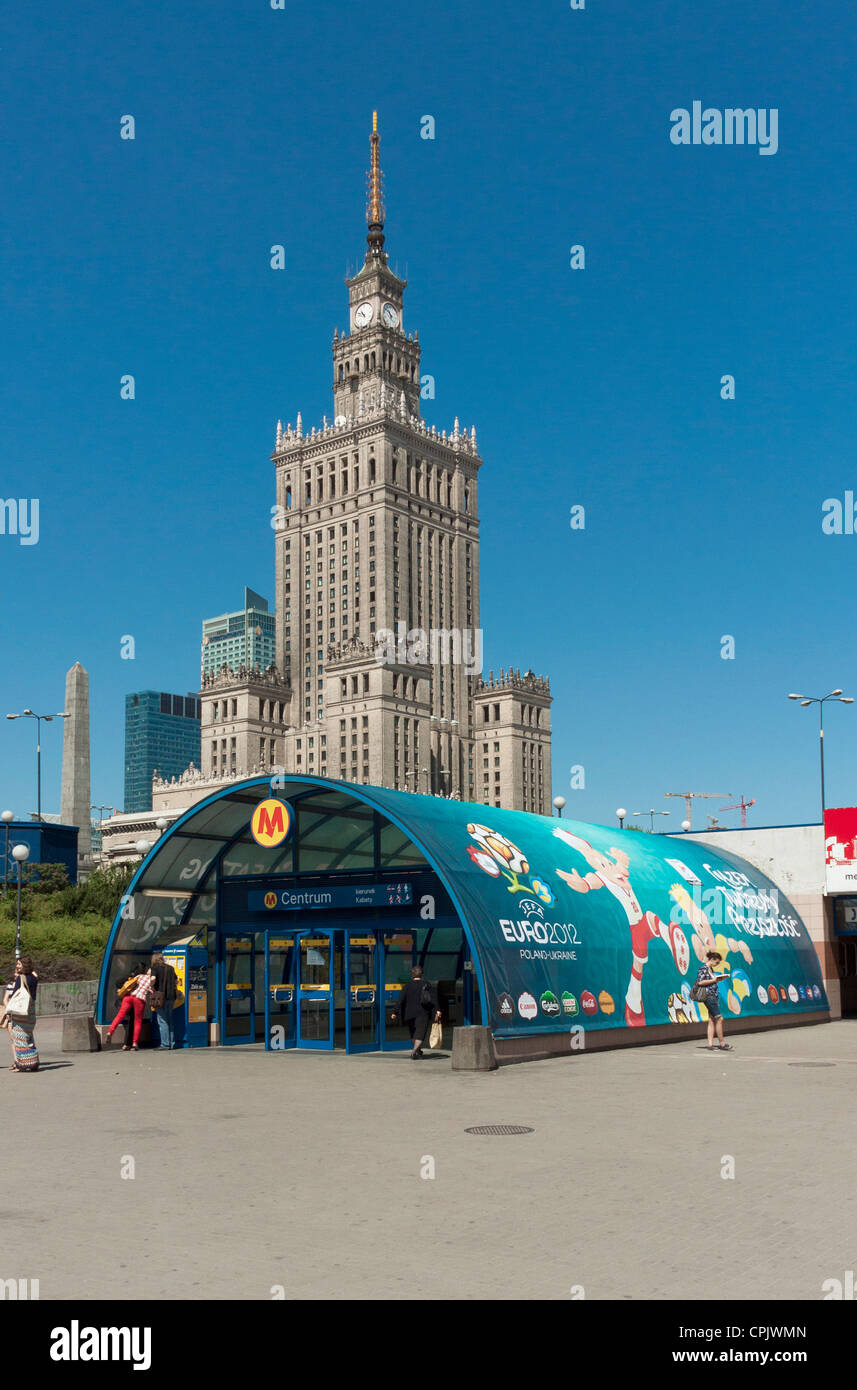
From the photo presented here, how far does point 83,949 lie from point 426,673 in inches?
4625

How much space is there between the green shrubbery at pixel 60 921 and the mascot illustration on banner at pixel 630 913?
1718cm

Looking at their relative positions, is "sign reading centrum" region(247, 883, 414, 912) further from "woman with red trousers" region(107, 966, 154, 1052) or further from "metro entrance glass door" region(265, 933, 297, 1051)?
"woman with red trousers" region(107, 966, 154, 1052)

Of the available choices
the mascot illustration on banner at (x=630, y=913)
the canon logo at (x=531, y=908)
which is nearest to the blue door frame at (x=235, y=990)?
the canon logo at (x=531, y=908)

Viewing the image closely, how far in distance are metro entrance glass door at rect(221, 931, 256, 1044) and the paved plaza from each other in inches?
262

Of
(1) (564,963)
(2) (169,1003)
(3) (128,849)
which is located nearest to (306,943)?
(2) (169,1003)

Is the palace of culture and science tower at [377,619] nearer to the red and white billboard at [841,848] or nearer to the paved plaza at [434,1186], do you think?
the red and white billboard at [841,848]

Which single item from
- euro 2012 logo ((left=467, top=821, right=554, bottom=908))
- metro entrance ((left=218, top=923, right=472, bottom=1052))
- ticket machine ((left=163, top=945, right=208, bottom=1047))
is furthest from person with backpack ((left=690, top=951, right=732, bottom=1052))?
ticket machine ((left=163, top=945, right=208, bottom=1047))

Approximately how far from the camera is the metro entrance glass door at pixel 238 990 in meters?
26.8

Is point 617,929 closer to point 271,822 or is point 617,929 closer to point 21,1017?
point 271,822

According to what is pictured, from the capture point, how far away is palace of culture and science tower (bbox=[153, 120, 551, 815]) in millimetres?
162375

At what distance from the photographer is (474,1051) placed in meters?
20.8

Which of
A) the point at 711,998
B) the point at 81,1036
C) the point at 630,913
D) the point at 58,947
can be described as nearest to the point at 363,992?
the point at 81,1036

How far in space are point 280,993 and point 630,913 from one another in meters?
7.87

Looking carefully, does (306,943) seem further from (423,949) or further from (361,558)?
(361,558)
